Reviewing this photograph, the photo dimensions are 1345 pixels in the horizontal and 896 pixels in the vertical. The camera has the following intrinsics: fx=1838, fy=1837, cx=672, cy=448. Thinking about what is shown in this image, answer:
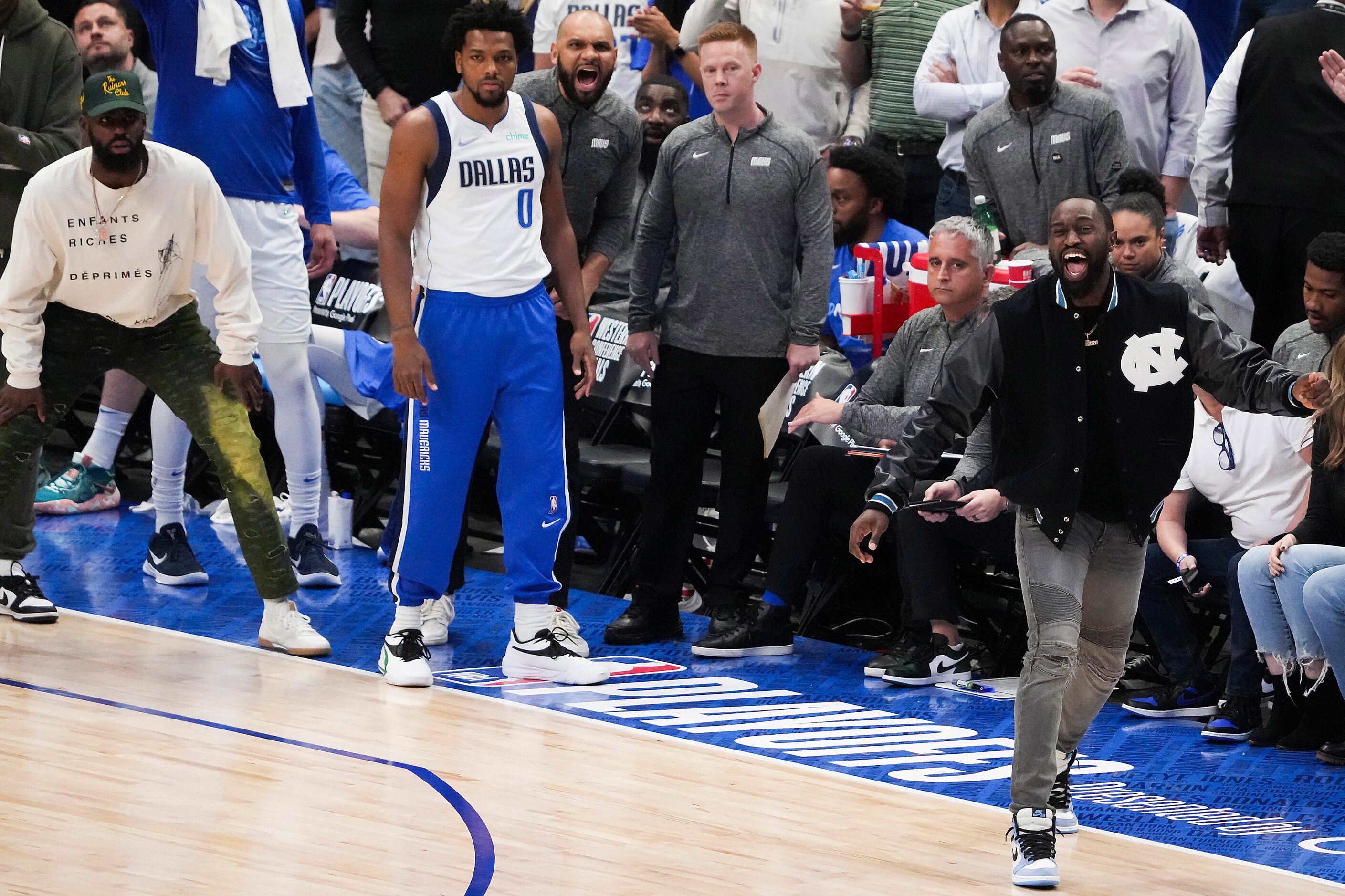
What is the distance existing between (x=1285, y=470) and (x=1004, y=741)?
51.8 inches

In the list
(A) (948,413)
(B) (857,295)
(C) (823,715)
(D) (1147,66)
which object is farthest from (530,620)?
(D) (1147,66)

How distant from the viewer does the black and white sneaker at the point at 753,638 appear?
254 inches

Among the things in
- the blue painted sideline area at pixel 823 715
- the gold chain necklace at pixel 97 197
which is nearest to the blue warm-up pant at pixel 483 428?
the blue painted sideline area at pixel 823 715

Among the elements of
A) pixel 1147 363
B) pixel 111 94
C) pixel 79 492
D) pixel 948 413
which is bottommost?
pixel 79 492

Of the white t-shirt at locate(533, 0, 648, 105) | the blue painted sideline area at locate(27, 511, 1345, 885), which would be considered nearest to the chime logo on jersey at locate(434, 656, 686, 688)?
the blue painted sideline area at locate(27, 511, 1345, 885)

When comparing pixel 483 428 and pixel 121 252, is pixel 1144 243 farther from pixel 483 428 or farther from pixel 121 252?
pixel 121 252

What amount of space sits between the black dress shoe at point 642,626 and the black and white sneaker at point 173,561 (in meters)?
1.66

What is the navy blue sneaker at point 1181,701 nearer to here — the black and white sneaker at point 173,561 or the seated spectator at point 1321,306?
the seated spectator at point 1321,306

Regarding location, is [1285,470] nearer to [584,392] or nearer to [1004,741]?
[1004,741]

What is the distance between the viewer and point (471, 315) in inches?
226

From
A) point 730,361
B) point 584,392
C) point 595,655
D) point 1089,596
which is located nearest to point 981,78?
point 730,361

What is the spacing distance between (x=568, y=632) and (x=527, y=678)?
0.69 feet

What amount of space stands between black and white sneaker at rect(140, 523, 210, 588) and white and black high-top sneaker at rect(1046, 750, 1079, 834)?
3669mm

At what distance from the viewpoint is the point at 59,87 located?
6551 mm
